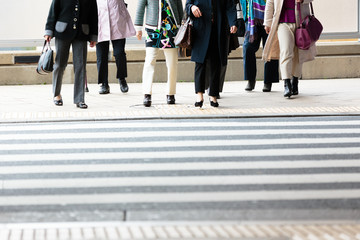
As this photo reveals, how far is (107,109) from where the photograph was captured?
1014 cm

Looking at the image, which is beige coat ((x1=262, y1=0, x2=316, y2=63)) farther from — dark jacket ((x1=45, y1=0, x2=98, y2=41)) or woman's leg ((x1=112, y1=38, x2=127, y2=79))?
dark jacket ((x1=45, y1=0, x2=98, y2=41))

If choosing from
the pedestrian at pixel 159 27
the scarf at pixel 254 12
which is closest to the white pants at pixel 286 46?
the scarf at pixel 254 12

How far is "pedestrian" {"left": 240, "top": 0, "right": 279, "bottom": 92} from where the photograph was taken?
11.9 metres

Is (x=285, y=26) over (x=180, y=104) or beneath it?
over

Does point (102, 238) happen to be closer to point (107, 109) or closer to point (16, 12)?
point (107, 109)

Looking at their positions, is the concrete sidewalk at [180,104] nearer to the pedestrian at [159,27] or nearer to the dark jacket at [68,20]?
the pedestrian at [159,27]

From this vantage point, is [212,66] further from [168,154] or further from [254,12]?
[168,154]

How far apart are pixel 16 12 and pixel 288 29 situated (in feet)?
21.1

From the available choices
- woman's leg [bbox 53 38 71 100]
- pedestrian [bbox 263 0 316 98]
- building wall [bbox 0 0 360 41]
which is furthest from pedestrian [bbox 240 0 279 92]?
building wall [bbox 0 0 360 41]

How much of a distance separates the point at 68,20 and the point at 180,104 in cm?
195

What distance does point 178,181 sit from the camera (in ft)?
19.1

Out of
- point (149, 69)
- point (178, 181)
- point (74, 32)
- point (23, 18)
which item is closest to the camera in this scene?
point (178, 181)

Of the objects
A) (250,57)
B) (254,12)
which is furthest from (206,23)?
(250,57)

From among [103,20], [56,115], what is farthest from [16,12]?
[56,115]
